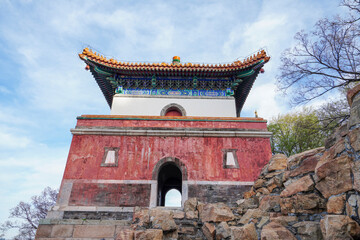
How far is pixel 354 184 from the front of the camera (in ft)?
10.1

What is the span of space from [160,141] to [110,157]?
198cm

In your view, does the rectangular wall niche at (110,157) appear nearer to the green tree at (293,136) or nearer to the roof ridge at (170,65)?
the roof ridge at (170,65)

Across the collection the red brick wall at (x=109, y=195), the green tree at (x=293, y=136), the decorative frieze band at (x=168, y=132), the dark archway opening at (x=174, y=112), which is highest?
the green tree at (x=293, y=136)

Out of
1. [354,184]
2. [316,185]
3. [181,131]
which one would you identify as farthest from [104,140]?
[354,184]

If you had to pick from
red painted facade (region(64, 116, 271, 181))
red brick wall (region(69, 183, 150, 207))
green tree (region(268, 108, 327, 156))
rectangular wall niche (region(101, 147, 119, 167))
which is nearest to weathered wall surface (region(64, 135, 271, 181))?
red painted facade (region(64, 116, 271, 181))

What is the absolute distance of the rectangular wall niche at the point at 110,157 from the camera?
351 inches

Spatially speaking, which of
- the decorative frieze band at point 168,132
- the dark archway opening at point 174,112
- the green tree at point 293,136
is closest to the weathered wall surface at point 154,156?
the decorative frieze band at point 168,132

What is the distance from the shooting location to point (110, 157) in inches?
356

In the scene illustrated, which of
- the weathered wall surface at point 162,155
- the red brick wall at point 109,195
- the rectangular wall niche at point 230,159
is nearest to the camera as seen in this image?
the red brick wall at point 109,195

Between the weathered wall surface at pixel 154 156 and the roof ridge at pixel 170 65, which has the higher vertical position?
the roof ridge at pixel 170 65

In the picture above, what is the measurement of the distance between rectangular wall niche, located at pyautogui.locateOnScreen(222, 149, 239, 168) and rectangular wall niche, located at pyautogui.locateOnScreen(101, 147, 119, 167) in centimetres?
411

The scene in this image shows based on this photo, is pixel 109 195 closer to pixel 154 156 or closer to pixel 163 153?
pixel 154 156

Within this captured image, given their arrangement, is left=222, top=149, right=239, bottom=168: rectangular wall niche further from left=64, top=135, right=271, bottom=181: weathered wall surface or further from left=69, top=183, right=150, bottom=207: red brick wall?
left=69, top=183, right=150, bottom=207: red brick wall

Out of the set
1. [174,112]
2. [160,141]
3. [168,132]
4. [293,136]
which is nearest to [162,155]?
[160,141]
